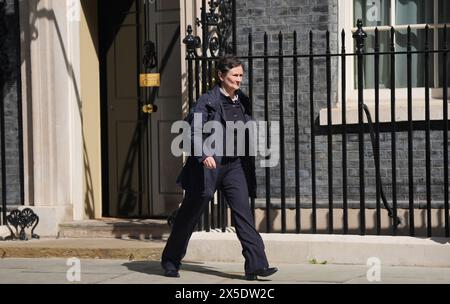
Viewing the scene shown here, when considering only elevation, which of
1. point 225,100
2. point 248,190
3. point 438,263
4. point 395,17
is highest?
point 395,17

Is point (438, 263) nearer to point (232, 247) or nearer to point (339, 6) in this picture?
point (232, 247)

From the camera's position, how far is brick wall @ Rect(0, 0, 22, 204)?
12086 mm

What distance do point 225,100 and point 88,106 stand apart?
144 inches

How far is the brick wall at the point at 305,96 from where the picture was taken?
1084 centimetres

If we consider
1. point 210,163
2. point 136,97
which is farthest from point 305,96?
point 210,163

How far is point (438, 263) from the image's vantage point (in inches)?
371

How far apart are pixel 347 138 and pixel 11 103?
3743 millimetres

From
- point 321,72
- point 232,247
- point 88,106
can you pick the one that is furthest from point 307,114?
point 88,106

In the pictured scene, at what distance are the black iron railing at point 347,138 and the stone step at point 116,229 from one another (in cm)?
89

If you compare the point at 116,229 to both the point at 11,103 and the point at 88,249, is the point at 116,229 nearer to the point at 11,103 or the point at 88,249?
the point at 88,249

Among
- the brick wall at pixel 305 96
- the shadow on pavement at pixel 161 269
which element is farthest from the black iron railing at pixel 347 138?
the shadow on pavement at pixel 161 269

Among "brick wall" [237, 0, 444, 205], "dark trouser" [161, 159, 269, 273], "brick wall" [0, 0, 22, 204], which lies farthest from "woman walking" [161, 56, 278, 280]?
"brick wall" [0, 0, 22, 204]

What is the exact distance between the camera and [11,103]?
12.1 m

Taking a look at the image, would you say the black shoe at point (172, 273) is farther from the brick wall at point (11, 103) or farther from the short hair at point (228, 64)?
the brick wall at point (11, 103)
